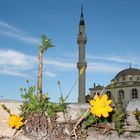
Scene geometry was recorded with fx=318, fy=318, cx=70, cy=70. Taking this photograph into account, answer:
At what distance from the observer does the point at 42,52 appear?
12.9 ft

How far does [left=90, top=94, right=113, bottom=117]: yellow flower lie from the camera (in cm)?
338

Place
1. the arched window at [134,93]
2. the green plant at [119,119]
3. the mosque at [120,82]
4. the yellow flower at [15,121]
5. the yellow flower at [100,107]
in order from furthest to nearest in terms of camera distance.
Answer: the arched window at [134,93], the mosque at [120,82], the green plant at [119,119], the yellow flower at [15,121], the yellow flower at [100,107]

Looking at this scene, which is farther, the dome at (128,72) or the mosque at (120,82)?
the dome at (128,72)

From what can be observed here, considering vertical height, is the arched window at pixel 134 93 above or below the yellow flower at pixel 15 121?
above

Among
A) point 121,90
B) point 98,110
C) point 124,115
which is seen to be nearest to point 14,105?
point 98,110

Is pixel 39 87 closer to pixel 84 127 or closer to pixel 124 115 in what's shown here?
pixel 84 127

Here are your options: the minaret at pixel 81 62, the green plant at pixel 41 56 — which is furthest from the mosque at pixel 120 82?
the green plant at pixel 41 56

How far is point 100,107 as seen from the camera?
3.41 m

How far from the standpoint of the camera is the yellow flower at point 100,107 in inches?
133

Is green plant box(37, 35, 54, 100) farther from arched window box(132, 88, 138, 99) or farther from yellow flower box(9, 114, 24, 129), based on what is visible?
arched window box(132, 88, 138, 99)

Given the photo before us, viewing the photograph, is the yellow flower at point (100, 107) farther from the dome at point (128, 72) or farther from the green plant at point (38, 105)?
the dome at point (128, 72)

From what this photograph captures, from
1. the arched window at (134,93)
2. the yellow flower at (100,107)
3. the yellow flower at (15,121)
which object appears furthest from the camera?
the arched window at (134,93)

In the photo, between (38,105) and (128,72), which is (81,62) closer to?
(128,72)

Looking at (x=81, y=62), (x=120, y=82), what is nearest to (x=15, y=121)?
(x=81, y=62)
